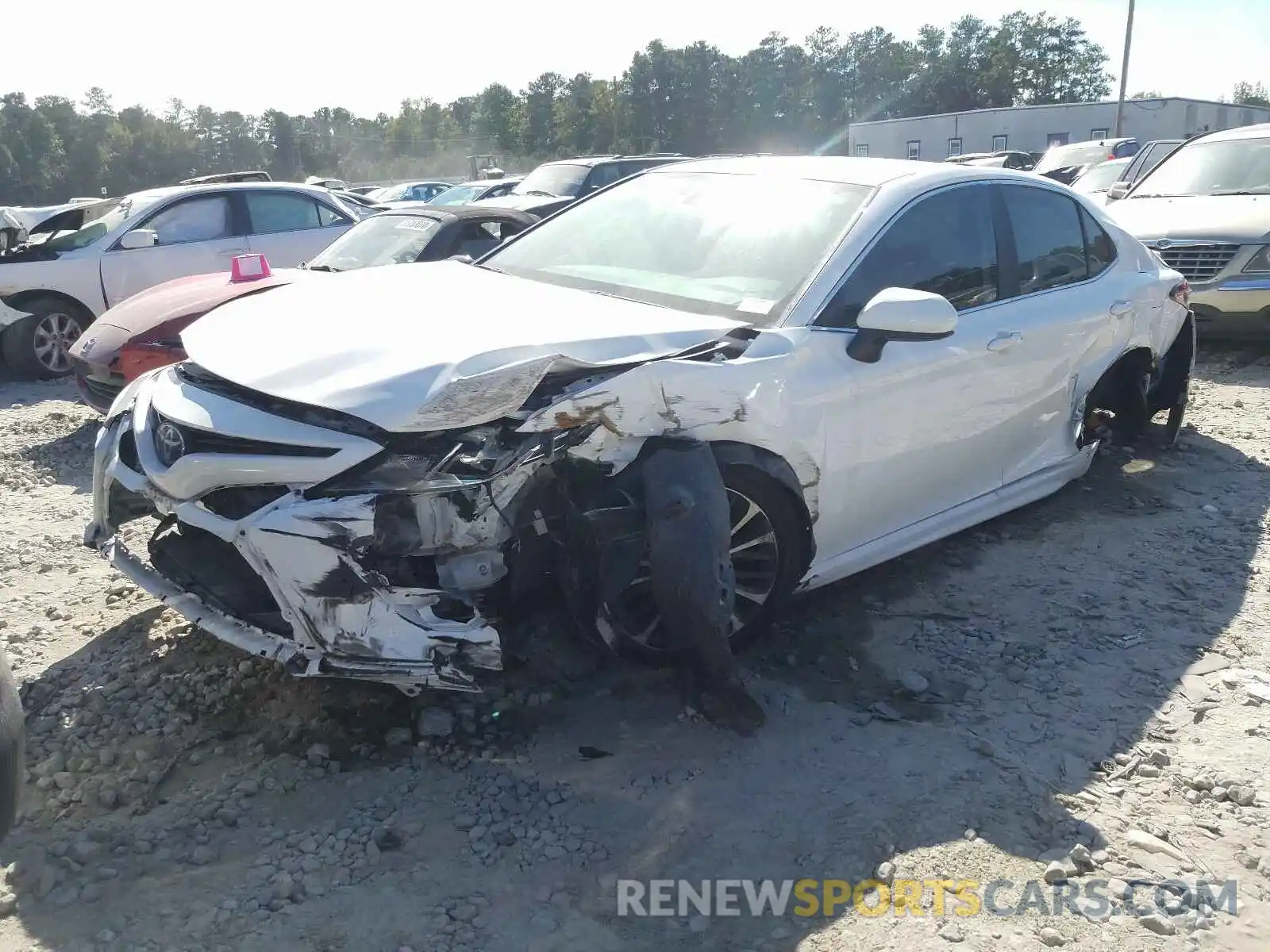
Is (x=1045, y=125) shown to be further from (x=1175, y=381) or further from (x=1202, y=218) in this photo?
(x=1175, y=381)

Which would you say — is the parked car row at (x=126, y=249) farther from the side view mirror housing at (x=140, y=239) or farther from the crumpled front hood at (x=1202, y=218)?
Answer: the crumpled front hood at (x=1202, y=218)

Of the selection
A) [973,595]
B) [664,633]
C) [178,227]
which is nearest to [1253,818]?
[973,595]

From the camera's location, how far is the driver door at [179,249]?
8.73 m

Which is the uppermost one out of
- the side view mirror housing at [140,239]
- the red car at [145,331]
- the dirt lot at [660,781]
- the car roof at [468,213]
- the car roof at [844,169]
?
the car roof at [844,169]

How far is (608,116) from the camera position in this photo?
64.1 meters

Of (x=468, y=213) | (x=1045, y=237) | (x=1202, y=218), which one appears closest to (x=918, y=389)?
(x=1045, y=237)

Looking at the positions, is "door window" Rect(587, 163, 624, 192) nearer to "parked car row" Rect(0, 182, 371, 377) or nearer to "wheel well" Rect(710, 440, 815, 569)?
"parked car row" Rect(0, 182, 371, 377)

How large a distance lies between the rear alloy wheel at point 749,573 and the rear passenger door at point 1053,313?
1359 millimetres

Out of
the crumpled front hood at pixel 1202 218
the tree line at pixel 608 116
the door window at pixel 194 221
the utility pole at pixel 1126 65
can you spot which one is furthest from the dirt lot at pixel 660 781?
the tree line at pixel 608 116

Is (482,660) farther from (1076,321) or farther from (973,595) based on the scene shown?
(1076,321)

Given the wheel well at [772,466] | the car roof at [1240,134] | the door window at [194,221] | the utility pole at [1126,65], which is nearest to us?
the wheel well at [772,466]

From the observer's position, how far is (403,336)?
318 cm

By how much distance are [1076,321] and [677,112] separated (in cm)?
7148

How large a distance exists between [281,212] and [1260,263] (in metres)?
8.05
